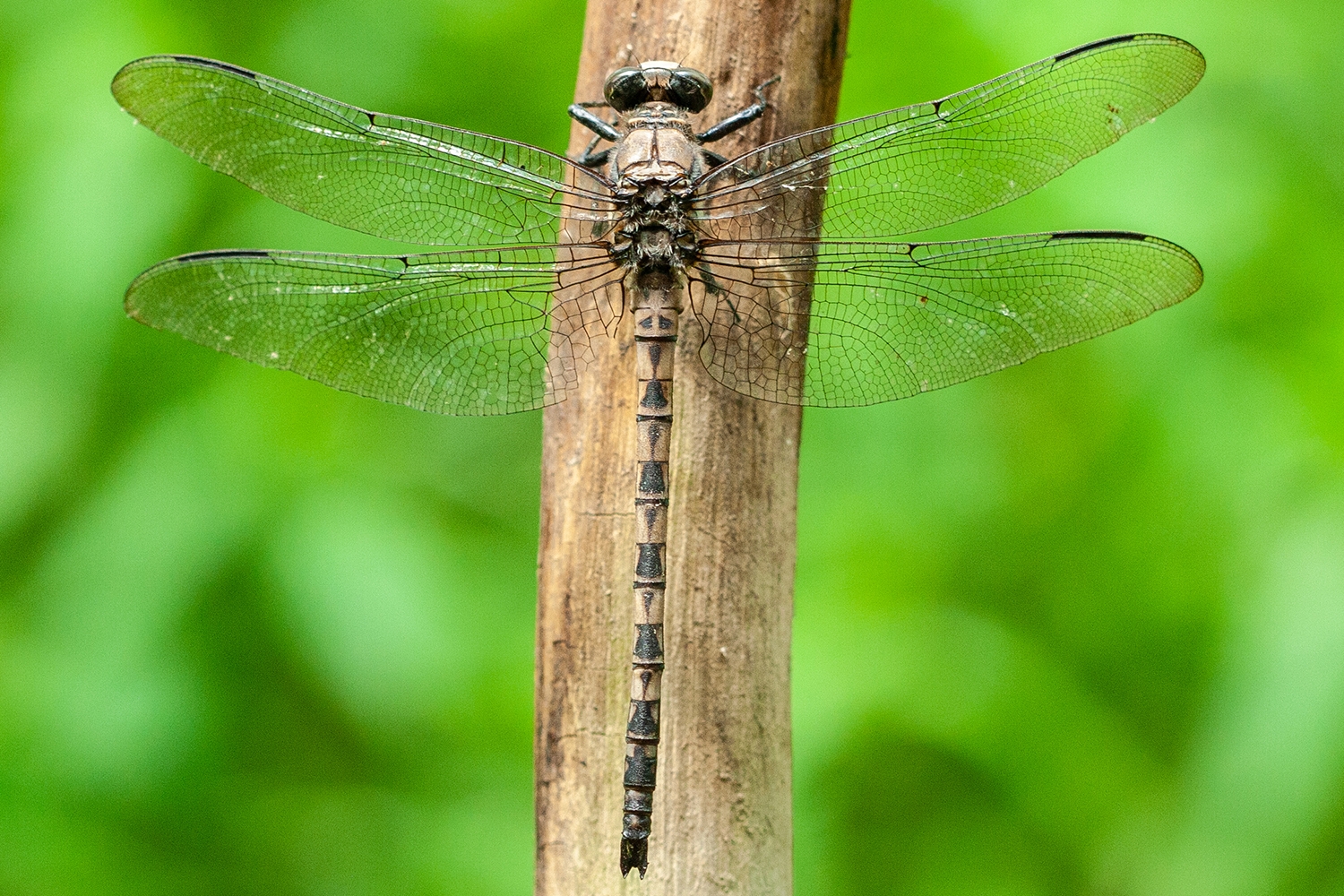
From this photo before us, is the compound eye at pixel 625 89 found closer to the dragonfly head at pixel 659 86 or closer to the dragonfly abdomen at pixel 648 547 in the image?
the dragonfly head at pixel 659 86

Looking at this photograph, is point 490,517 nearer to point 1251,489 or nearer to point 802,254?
point 802,254

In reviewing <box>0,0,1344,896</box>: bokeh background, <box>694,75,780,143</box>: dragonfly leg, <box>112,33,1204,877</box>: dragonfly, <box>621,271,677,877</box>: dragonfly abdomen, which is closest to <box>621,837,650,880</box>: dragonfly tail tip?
<box>621,271,677,877</box>: dragonfly abdomen

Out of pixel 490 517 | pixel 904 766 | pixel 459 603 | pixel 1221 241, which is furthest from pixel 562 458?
pixel 1221 241

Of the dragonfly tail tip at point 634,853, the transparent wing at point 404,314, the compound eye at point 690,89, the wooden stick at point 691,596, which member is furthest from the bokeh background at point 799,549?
the compound eye at point 690,89

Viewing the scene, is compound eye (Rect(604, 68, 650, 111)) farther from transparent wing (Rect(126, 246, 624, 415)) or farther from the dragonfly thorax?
transparent wing (Rect(126, 246, 624, 415))

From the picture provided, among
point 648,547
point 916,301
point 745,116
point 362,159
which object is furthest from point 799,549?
point 362,159

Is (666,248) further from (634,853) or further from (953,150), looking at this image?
(634,853)
